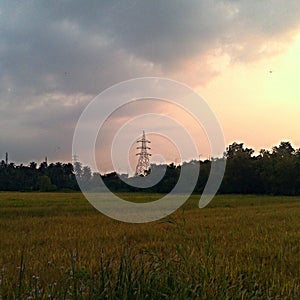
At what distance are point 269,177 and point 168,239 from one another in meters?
51.7

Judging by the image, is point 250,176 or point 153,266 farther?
point 250,176

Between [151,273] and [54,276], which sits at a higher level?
[151,273]

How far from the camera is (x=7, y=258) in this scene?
6766mm

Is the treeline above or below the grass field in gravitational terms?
above

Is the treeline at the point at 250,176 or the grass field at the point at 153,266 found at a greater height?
the treeline at the point at 250,176

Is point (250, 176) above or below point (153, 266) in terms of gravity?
above

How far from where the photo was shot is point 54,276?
503 cm

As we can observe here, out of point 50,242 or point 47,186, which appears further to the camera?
point 47,186

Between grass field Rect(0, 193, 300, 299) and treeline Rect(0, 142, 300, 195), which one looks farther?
treeline Rect(0, 142, 300, 195)

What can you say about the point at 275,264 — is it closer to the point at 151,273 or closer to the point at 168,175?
the point at 151,273

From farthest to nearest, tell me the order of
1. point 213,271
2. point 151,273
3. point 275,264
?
point 275,264
point 213,271
point 151,273

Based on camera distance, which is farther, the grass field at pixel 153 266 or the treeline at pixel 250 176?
the treeline at pixel 250 176

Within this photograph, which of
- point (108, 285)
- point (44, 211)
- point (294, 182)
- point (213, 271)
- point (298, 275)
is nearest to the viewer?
point (108, 285)

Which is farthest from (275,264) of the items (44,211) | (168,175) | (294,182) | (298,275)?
(168,175)
